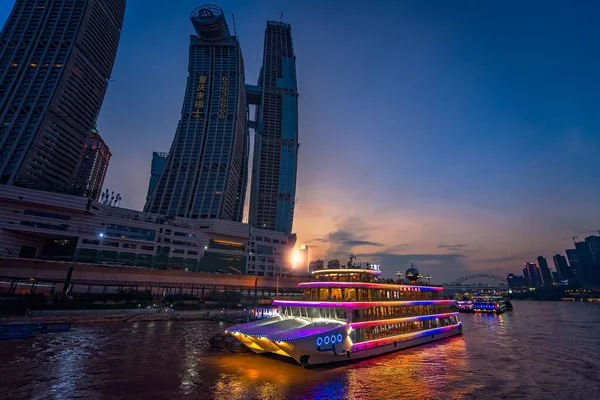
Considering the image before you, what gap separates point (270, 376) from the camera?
26109 millimetres

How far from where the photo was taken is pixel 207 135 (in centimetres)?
17638

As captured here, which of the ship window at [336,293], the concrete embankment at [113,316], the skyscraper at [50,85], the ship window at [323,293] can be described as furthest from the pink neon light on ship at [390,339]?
the skyscraper at [50,85]

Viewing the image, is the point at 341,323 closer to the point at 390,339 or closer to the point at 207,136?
the point at 390,339

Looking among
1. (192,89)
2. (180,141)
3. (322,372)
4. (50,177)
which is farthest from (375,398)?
(192,89)

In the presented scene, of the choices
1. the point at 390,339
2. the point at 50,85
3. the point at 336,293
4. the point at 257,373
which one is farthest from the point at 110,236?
the point at 390,339

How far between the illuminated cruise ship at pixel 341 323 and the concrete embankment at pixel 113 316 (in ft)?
130

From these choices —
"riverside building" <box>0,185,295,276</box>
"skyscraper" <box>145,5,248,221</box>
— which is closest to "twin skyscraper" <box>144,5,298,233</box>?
"skyscraper" <box>145,5,248,221</box>

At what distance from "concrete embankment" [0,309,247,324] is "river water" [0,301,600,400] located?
12883 mm

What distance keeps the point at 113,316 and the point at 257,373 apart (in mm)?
46411

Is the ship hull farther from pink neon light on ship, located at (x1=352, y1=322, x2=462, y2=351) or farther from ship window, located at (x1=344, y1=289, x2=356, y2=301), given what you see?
ship window, located at (x1=344, y1=289, x2=356, y2=301)

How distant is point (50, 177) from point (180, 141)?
66434 millimetres

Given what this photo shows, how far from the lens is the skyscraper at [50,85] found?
385ft

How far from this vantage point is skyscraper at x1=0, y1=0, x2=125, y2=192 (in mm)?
117250

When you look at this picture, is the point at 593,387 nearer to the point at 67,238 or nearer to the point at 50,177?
the point at 67,238
